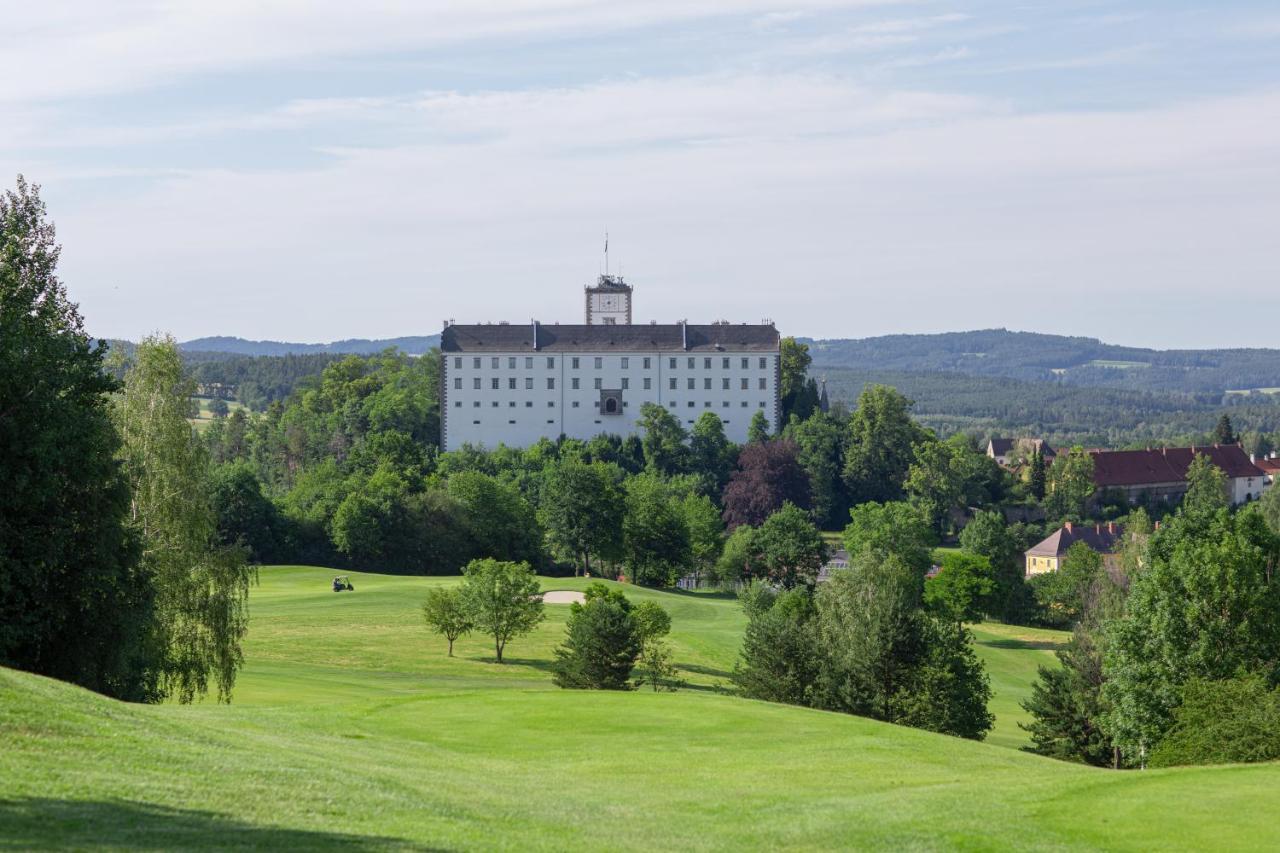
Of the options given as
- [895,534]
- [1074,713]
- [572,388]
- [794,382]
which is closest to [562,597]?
[895,534]

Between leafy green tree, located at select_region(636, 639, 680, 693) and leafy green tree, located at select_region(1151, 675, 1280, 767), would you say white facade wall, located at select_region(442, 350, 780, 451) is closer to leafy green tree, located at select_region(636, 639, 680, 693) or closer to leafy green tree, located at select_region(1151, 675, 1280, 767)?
leafy green tree, located at select_region(636, 639, 680, 693)

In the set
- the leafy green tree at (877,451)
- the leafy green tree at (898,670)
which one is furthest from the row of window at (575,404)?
the leafy green tree at (898,670)

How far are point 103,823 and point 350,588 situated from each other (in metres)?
62.2

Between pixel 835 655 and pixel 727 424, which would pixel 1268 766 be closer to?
pixel 835 655

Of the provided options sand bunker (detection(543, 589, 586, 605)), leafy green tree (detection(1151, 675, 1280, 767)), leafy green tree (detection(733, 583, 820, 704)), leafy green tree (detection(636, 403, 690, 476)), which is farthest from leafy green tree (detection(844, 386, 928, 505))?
leafy green tree (detection(1151, 675, 1280, 767))

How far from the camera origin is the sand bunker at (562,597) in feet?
239

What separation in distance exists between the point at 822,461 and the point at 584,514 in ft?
97.1

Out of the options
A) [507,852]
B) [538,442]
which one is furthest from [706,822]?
[538,442]

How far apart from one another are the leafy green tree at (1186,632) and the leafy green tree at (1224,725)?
1327 mm

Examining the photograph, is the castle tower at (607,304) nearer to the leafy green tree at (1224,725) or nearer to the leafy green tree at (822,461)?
the leafy green tree at (822,461)

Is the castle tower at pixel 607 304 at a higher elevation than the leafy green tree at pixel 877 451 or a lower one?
higher

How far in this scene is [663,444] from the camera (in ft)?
356

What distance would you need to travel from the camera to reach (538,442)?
110 m

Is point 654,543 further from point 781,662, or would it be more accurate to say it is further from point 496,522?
point 781,662
